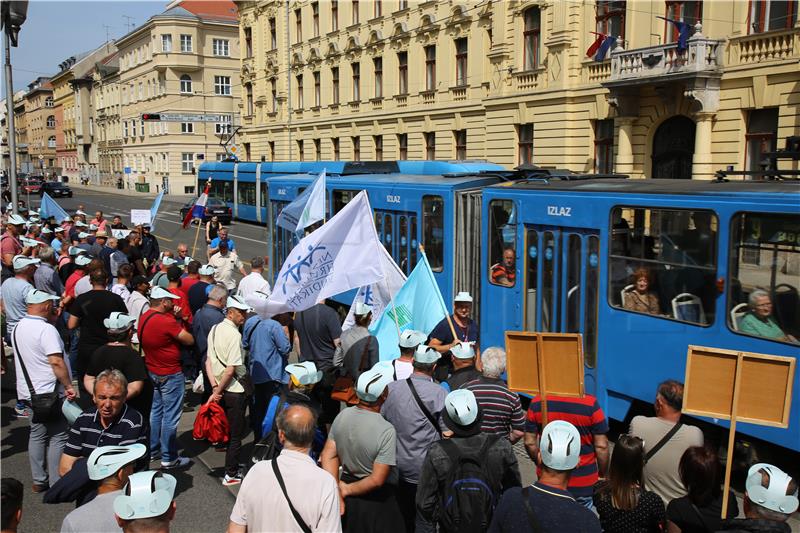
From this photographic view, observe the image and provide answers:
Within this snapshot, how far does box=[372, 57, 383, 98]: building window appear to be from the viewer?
3975cm

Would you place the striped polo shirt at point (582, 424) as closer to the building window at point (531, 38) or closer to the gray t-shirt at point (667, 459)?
the gray t-shirt at point (667, 459)

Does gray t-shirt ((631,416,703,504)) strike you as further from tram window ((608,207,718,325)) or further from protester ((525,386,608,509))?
tram window ((608,207,718,325))

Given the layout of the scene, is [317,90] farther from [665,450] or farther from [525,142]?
[665,450]

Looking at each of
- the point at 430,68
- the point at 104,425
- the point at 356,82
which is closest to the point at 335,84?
the point at 356,82

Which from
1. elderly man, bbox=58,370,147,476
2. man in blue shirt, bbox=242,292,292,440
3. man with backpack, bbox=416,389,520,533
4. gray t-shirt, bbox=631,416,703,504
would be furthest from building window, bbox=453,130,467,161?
man with backpack, bbox=416,389,520,533

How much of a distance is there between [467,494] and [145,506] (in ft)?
5.79

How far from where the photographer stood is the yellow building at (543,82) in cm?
2197

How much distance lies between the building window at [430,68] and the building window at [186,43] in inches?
1629

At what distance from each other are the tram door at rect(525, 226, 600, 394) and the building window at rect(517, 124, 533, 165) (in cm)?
2120

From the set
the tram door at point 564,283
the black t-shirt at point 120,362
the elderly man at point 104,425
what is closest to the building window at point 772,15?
the tram door at point 564,283

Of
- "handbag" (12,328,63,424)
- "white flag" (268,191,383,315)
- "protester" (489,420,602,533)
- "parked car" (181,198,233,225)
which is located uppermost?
"white flag" (268,191,383,315)

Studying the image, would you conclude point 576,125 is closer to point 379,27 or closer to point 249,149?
point 379,27

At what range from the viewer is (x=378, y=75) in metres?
40.2

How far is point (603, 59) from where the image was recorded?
1022 inches
